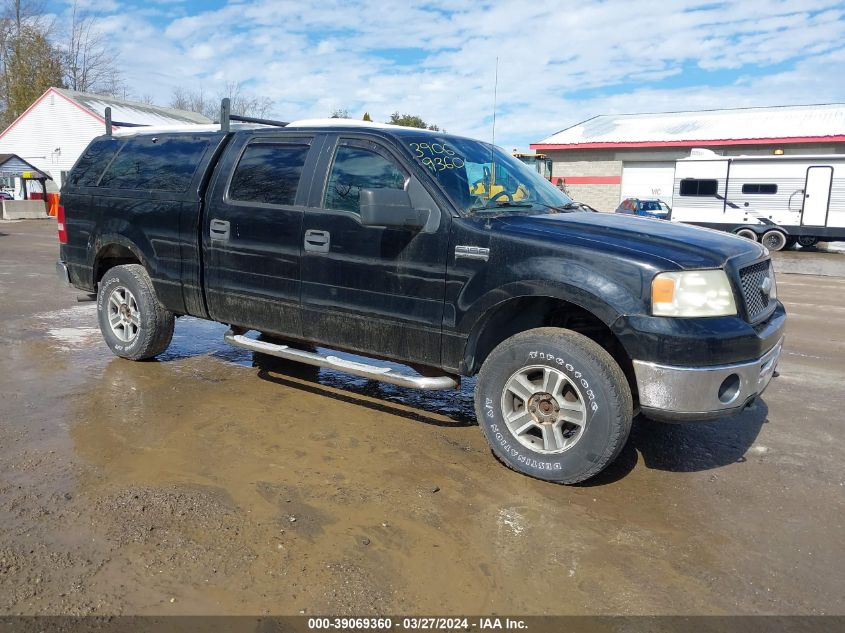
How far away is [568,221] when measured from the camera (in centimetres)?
407

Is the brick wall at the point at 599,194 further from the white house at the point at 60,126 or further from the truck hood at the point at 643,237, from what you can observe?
the truck hood at the point at 643,237

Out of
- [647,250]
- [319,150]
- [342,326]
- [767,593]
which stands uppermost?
[319,150]

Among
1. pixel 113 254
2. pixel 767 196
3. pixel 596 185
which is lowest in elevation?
pixel 113 254

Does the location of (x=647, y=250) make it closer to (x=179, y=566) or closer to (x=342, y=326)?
(x=342, y=326)

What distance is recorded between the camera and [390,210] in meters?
3.94

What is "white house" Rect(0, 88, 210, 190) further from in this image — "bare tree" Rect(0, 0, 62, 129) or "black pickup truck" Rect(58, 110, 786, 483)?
"black pickup truck" Rect(58, 110, 786, 483)

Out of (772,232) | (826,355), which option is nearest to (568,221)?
(826,355)

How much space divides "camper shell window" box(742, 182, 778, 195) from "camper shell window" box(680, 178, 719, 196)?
0.88 m

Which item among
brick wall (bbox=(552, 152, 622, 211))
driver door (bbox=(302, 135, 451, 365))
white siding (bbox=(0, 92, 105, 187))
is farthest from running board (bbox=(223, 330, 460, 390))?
white siding (bbox=(0, 92, 105, 187))

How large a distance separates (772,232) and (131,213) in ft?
66.4

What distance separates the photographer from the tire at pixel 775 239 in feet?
67.5

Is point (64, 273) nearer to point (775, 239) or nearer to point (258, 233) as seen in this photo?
point (258, 233)

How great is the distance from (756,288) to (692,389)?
2.97 feet

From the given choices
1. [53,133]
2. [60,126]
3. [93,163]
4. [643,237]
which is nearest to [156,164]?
[93,163]
